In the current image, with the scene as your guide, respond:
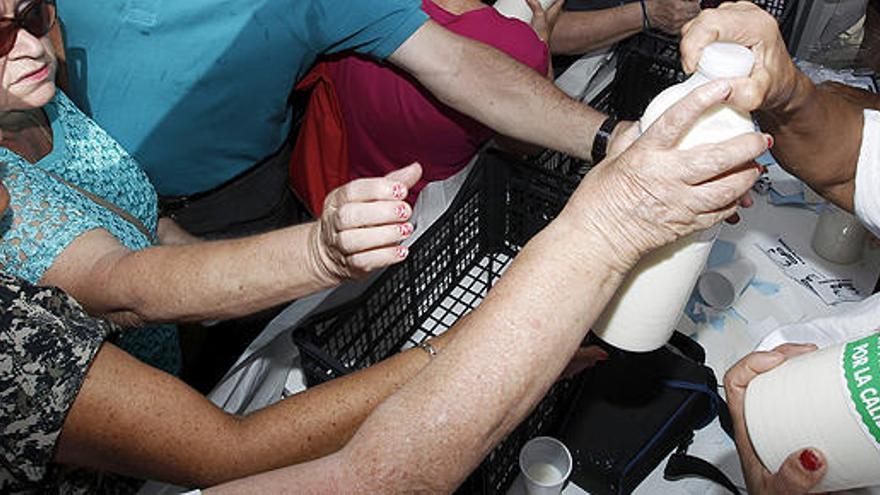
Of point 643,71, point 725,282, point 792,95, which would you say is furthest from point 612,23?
point 792,95

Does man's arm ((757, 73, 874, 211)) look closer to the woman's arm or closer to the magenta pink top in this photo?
the magenta pink top

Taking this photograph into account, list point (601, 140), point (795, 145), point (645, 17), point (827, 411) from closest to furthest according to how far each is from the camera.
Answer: point (827, 411) < point (795, 145) < point (601, 140) < point (645, 17)

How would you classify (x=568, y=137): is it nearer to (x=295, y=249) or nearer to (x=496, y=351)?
(x=295, y=249)

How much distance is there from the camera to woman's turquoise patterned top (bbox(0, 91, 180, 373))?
1.21m

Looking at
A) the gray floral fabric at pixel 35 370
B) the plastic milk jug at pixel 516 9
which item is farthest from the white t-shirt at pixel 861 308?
the gray floral fabric at pixel 35 370

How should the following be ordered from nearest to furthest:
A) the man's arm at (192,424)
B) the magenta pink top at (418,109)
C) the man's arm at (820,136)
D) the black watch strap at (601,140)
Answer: the man's arm at (192,424) → the man's arm at (820,136) → the black watch strap at (601,140) → the magenta pink top at (418,109)

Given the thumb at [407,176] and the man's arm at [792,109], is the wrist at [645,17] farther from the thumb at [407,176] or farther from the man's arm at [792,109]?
the thumb at [407,176]

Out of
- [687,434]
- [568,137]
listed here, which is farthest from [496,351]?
[568,137]

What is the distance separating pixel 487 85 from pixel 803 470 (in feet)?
3.49

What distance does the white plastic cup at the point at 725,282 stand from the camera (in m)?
1.64

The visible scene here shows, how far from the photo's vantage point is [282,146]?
6.81 feet

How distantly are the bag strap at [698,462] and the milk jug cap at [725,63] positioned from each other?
2.43 ft

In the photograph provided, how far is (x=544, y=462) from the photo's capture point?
4.56 feet

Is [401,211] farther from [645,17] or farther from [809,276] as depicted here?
[645,17]
